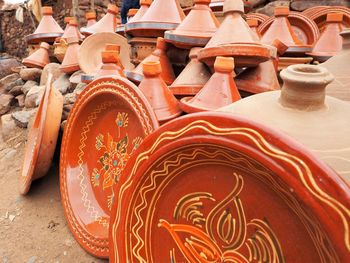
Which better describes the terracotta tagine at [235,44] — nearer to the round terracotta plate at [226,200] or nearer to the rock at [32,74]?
the round terracotta plate at [226,200]

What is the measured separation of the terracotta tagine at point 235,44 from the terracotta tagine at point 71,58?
1.76 metres

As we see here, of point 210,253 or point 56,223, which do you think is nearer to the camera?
point 210,253

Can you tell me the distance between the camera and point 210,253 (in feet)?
2.50

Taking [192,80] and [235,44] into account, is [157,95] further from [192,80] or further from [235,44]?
[235,44]

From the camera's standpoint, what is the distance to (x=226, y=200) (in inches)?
28.0

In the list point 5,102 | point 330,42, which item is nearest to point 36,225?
point 330,42

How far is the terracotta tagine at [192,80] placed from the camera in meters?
1.51

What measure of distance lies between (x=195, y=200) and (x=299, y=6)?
3.49 metres

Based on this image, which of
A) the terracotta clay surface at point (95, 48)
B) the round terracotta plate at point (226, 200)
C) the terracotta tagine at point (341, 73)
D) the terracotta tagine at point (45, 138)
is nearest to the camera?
the round terracotta plate at point (226, 200)

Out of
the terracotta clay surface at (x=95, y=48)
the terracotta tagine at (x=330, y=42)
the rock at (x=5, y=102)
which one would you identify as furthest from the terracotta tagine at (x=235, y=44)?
the rock at (x=5, y=102)

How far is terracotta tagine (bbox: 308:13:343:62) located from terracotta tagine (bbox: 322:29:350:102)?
2.06ft

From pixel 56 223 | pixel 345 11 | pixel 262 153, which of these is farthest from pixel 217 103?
pixel 345 11

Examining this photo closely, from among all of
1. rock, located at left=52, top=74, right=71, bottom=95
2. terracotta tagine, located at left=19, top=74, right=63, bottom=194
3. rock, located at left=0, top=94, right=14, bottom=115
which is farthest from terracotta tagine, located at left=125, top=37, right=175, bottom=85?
rock, located at left=0, top=94, right=14, bottom=115

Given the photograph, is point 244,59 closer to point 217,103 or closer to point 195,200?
point 217,103
